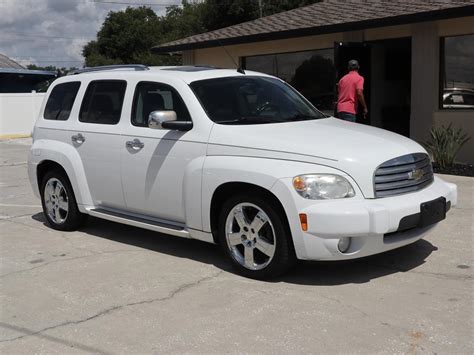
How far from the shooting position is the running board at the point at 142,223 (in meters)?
5.41

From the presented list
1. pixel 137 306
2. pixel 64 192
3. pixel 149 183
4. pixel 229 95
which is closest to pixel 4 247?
pixel 64 192

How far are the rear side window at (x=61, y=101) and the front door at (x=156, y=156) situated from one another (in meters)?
1.17

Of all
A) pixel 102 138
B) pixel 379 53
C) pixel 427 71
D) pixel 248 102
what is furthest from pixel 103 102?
pixel 379 53

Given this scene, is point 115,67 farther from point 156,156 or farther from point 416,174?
point 416,174

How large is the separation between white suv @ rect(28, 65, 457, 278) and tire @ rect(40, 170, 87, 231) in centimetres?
2

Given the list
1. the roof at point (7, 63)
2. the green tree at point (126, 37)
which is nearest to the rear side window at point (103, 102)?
the roof at point (7, 63)

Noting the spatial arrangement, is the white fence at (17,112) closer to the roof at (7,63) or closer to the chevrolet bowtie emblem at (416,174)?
the roof at (7,63)

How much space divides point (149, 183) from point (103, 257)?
909 mm

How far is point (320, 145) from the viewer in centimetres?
472

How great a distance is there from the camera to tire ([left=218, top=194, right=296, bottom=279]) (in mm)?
4691

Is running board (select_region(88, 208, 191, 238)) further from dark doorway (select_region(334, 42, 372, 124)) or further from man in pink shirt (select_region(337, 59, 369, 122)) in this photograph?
dark doorway (select_region(334, 42, 372, 124))

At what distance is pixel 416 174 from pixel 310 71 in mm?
9598

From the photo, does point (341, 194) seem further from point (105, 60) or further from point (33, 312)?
point (105, 60)

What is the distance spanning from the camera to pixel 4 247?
20.5ft
